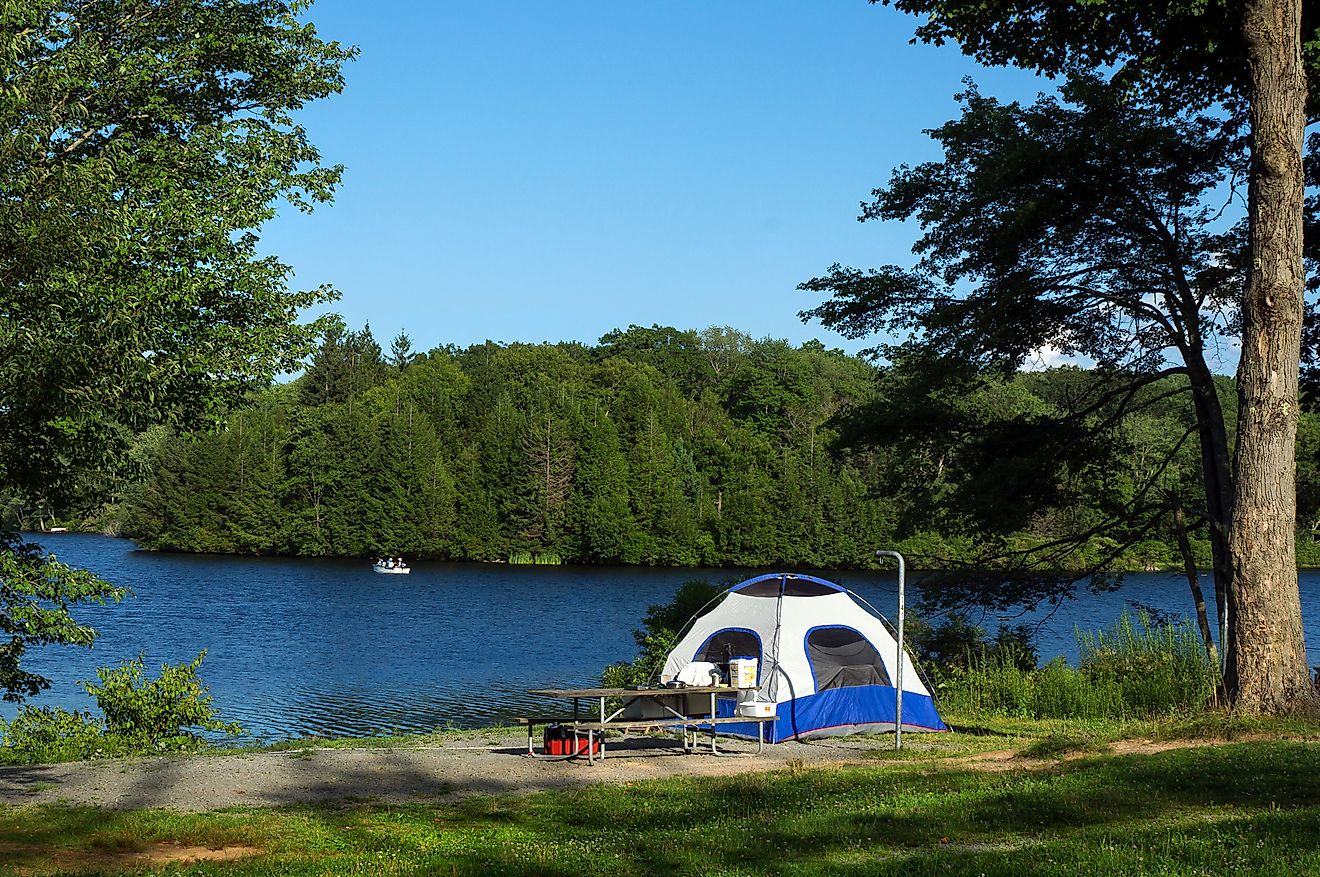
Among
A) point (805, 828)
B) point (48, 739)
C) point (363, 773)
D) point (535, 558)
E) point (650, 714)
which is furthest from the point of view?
point (535, 558)

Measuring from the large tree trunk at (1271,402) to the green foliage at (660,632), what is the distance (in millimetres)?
8358

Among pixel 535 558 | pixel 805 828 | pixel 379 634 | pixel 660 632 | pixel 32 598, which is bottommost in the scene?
pixel 379 634

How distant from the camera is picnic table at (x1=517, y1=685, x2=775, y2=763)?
12.8m

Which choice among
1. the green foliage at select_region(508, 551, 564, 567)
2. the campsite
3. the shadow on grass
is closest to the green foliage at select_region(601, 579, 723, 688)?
the campsite

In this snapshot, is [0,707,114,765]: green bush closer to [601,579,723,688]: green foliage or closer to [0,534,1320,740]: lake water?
[0,534,1320,740]: lake water

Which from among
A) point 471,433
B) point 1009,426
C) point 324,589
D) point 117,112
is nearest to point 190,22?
point 117,112

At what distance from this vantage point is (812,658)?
15.2 metres

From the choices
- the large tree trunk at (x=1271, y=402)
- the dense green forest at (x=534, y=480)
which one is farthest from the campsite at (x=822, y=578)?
the dense green forest at (x=534, y=480)

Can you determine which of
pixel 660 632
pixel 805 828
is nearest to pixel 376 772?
pixel 805 828

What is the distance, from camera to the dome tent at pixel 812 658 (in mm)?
14953

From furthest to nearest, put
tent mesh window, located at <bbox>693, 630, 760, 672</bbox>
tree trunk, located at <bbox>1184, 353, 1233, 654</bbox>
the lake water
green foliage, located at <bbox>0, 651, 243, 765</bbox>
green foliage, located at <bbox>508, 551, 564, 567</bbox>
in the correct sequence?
green foliage, located at <bbox>508, 551, 564, 567</bbox> → the lake water → tree trunk, located at <bbox>1184, 353, 1233, 654</bbox> → tent mesh window, located at <bbox>693, 630, 760, 672</bbox> → green foliage, located at <bbox>0, 651, 243, 765</bbox>

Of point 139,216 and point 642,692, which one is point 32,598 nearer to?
point 139,216

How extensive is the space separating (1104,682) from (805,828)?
37.7ft

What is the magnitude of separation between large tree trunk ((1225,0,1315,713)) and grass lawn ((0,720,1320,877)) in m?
1.95
